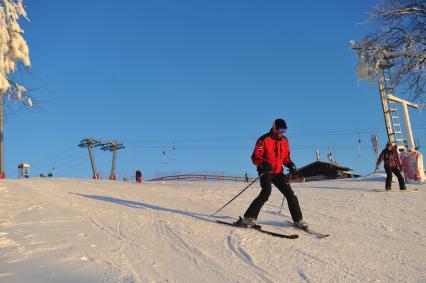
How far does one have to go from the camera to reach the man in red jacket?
273 inches

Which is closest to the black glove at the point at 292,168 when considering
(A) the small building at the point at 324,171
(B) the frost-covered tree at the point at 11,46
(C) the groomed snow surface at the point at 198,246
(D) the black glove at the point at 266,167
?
(D) the black glove at the point at 266,167

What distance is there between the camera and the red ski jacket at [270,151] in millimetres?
6980

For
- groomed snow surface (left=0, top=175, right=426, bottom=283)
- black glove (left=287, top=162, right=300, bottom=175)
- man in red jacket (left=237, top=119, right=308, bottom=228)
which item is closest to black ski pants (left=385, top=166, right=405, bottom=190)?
groomed snow surface (left=0, top=175, right=426, bottom=283)

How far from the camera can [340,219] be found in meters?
7.90

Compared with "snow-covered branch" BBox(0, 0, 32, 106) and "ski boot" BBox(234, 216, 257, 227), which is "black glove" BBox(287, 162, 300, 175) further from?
"snow-covered branch" BBox(0, 0, 32, 106)

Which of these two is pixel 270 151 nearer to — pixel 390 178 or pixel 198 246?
pixel 198 246

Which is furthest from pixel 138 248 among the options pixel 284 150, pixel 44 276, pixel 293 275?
pixel 284 150

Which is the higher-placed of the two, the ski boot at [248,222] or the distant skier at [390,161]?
the distant skier at [390,161]

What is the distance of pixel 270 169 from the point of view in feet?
22.6

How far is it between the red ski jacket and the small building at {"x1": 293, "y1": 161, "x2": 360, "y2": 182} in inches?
1690

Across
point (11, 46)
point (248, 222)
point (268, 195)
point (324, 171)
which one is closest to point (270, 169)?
point (268, 195)

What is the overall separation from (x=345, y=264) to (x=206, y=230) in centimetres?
Answer: 241

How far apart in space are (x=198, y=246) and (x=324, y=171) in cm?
4687

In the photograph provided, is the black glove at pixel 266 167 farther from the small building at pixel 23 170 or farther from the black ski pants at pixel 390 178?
the small building at pixel 23 170
